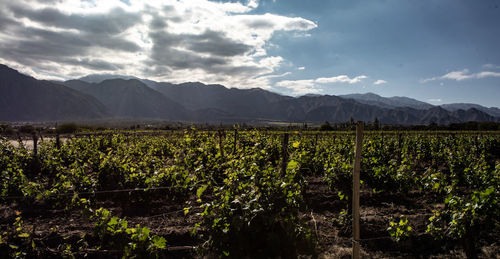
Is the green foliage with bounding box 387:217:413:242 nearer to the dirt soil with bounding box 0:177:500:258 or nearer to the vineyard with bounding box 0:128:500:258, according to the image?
the vineyard with bounding box 0:128:500:258

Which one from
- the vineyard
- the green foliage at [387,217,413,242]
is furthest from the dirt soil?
the green foliage at [387,217,413,242]

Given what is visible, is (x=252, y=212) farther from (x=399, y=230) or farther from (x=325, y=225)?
(x=325, y=225)

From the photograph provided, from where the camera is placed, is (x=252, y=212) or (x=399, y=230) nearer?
(x=252, y=212)

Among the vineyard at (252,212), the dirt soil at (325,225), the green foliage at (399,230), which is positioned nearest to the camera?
the vineyard at (252,212)

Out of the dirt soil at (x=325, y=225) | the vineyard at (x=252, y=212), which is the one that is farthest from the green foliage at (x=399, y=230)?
the dirt soil at (x=325, y=225)

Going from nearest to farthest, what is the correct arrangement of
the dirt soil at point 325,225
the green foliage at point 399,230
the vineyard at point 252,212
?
the vineyard at point 252,212 < the green foliage at point 399,230 < the dirt soil at point 325,225

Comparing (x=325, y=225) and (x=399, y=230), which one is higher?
(x=399, y=230)

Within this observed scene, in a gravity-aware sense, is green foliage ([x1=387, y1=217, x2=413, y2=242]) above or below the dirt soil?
→ above

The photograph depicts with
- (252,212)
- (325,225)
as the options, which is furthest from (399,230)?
(252,212)

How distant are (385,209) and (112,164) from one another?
7.74 m

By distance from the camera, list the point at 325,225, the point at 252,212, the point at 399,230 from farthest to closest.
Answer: the point at 325,225, the point at 399,230, the point at 252,212

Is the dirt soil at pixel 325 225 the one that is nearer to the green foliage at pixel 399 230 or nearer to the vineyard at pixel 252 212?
the vineyard at pixel 252 212

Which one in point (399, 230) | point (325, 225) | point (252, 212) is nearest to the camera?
point (252, 212)

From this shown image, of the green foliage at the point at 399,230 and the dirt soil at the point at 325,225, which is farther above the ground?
the green foliage at the point at 399,230
